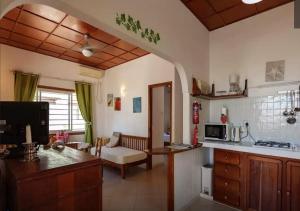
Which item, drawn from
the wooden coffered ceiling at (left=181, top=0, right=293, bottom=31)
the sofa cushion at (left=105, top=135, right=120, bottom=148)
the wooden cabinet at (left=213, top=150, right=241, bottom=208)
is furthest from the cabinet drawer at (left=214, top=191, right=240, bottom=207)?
the sofa cushion at (left=105, top=135, right=120, bottom=148)

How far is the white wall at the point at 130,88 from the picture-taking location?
166 inches

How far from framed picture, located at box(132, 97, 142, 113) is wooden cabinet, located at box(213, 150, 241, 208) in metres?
2.37

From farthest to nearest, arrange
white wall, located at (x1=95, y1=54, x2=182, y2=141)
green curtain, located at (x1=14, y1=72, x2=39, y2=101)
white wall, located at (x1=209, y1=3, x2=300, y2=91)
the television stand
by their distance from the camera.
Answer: white wall, located at (x1=95, y1=54, x2=182, y2=141)
green curtain, located at (x1=14, y1=72, x2=39, y2=101)
white wall, located at (x1=209, y1=3, x2=300, y2=91)
the television stand

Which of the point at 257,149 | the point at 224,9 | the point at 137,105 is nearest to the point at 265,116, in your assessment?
the point at 257,149

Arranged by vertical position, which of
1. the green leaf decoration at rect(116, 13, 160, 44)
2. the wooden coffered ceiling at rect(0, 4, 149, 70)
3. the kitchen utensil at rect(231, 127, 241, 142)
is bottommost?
the kitchen utensil at rect(231, 127, 241, 142)

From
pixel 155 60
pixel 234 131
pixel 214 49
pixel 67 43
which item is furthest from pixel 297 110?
pixel 67 43

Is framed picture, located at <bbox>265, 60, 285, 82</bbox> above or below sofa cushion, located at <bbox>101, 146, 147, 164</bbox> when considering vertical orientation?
above

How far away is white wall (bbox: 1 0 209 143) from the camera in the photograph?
140 centimetres

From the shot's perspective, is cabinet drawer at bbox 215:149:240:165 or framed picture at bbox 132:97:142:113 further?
framed picture at bbox 132:97:142:113

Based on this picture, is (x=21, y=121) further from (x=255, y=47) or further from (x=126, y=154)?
(x=255, y=47)

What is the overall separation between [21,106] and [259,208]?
10.1 feet

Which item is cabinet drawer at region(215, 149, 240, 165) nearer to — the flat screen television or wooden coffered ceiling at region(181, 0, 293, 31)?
wooden coffered ceiling at region(181, 0, 293, 31)

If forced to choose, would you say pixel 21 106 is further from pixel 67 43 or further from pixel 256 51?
pixel 256 51

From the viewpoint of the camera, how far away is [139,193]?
3.01 meters
